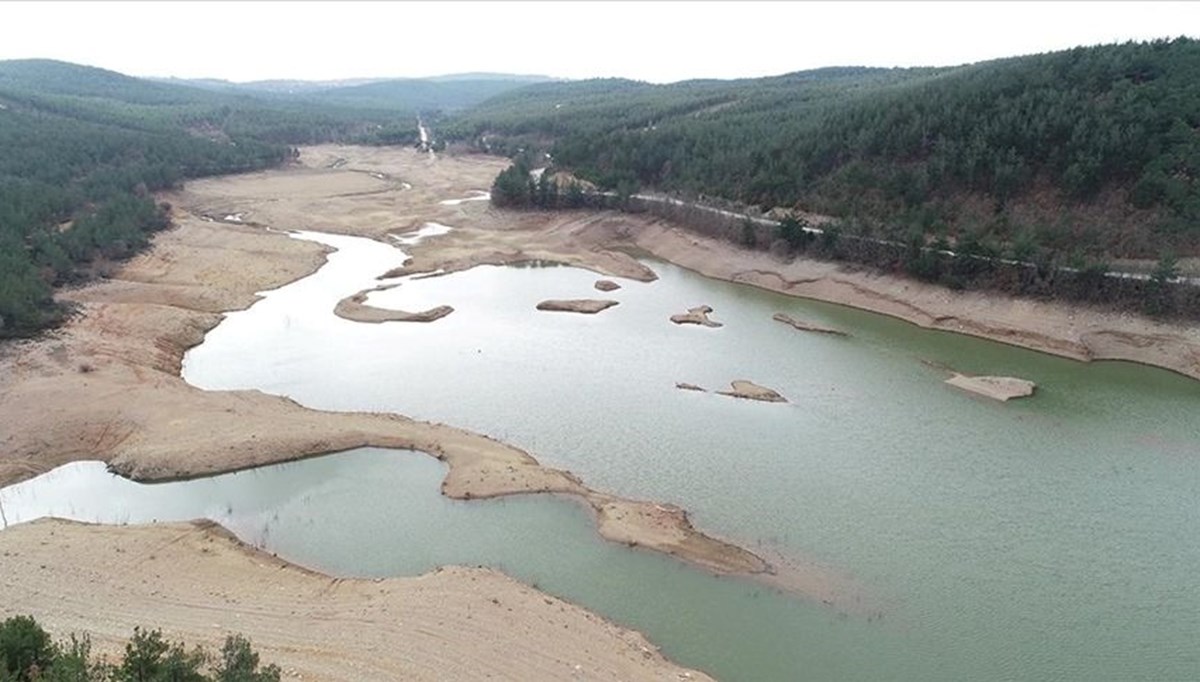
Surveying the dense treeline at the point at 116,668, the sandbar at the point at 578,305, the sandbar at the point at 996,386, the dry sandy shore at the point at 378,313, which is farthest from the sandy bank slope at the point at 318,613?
the sandbar at the point at 578,305

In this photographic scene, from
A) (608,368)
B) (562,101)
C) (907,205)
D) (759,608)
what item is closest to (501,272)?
(608,368)

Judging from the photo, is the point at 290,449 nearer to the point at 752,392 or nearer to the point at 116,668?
the point at 116,668

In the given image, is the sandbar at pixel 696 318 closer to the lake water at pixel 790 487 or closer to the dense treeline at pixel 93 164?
the lake water at pixel 790 487

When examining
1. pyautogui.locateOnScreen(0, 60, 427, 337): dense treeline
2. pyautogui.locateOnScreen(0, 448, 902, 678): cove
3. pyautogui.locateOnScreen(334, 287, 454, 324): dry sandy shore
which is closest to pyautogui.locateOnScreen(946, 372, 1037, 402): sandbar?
pyautogui.locateOnScreen(0, 448, 902, 678): cove

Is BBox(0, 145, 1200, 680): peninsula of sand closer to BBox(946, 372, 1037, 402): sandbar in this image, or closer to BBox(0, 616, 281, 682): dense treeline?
BBox(0, 616, 281, 682): dense treeline

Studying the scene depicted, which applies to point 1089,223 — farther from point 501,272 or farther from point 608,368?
point 501,272

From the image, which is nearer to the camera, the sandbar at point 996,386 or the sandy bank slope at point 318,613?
the sandy bank slope at point 318,613

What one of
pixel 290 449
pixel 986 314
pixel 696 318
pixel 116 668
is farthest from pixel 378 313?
pixel 116 668
